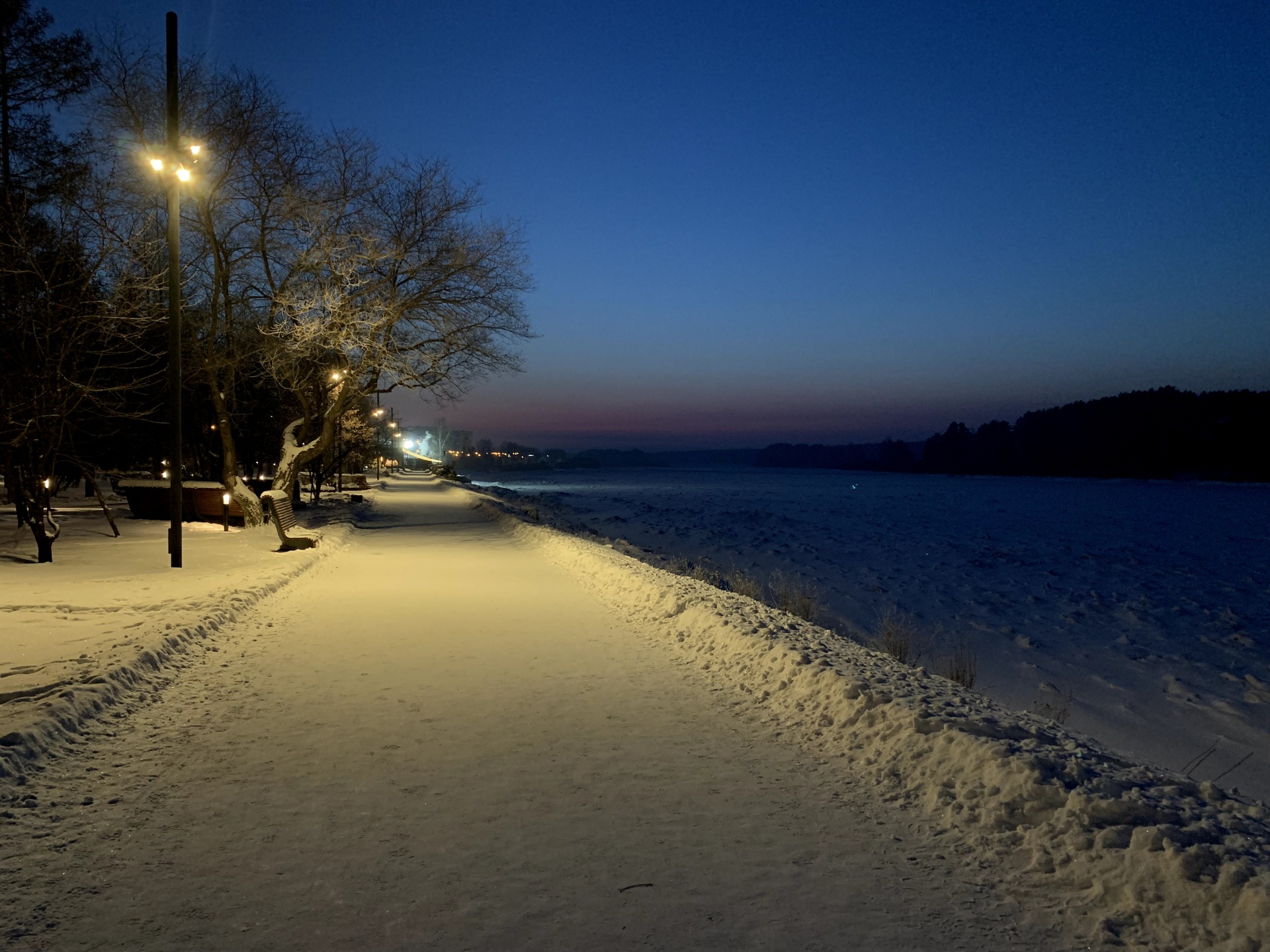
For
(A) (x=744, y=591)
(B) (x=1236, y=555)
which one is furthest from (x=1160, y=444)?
(A) (x=744, y=591)

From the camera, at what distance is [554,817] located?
4.57 metres

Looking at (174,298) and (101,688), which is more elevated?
(174,298)

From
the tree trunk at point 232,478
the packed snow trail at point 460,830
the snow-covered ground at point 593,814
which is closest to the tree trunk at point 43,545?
the tree trunk at point 232,478

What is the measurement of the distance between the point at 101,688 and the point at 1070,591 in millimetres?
21082

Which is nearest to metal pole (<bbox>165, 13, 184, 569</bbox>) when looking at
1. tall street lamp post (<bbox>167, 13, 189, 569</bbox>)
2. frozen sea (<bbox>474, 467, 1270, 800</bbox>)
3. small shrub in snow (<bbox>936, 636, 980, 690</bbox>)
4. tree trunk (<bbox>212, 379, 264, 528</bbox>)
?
tall street lamp post (<bbox>167, 13, 189, 569</bbox>)

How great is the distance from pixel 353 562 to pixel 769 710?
39.3ft

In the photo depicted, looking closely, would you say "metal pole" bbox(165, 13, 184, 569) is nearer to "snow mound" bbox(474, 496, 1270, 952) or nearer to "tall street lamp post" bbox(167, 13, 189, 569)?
"tall street lamp post" bbox(167, 13, 189, 569)

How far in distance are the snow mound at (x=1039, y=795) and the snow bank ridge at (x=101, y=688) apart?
5.08 m

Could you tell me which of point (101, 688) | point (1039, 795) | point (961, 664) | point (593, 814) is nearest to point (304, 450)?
point (101, 688)

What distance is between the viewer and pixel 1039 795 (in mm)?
4566

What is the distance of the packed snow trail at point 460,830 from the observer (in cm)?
347

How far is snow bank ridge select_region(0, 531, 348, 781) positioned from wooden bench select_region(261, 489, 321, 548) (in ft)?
21.8

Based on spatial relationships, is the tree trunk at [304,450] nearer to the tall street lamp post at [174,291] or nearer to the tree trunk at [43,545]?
the tree trunk at [43,545]

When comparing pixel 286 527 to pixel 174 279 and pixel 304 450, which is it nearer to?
pixel 304 450
